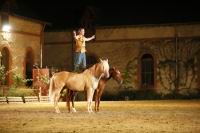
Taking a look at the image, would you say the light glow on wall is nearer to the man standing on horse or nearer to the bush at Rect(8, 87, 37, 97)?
the bush at Rect(8, 87, 37, 97)

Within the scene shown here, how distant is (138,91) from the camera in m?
40.3

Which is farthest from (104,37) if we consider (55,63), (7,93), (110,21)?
(7,93)

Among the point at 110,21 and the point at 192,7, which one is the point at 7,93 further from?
the point at 192,7

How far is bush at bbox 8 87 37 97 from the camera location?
31.9 metres

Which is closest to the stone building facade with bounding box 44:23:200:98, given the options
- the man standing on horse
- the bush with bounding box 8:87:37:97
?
the bush with bounding box 8:87:37:97

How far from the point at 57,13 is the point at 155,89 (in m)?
11.8

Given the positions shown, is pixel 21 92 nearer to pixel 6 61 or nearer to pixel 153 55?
pixel 6 61

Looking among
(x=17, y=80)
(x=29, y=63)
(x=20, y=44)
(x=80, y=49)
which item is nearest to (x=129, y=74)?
(x=29, y=63)

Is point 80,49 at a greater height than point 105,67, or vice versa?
point 80,49

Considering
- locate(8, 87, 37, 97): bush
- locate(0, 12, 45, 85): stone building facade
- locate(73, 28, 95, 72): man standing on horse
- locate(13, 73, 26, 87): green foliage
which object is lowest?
locate(8, 87, 37, 97): bush

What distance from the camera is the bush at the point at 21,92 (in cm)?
3190

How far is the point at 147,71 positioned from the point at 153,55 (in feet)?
4.61

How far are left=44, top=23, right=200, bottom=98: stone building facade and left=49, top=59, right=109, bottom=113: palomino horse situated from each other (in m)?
20.3

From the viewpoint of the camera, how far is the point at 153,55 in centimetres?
4038
